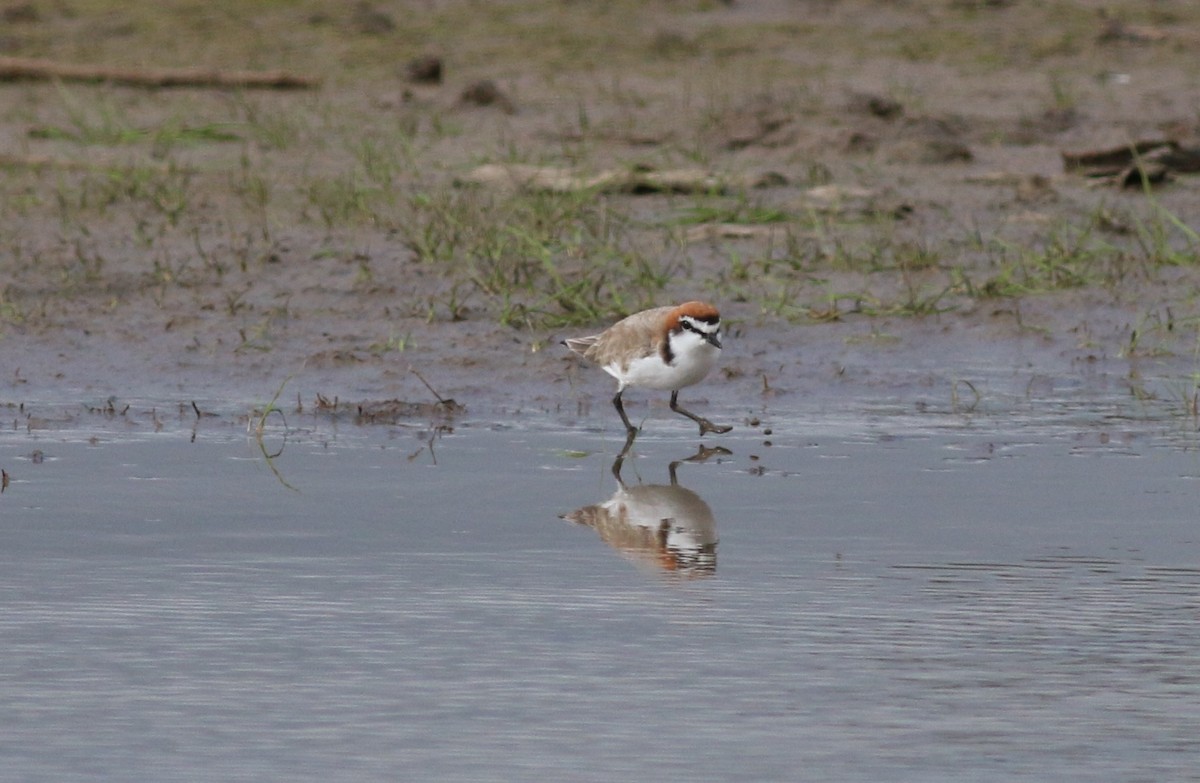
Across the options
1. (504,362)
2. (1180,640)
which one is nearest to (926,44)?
(504,362)

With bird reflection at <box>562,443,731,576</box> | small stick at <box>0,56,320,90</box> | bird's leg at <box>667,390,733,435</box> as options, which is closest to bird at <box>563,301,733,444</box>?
bird's leg at <box>667,390,733,435</box>

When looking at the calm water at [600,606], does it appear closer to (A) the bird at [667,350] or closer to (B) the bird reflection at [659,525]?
(B) the bird reflection at [659,525]

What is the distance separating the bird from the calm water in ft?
0.92

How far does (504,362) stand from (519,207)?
7.50ft

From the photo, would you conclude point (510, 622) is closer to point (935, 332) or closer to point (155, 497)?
point (155, 497)

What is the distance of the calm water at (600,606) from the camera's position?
4.84m

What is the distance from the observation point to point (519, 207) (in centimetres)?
1205

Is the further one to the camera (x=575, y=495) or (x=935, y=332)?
(x=935, y=332)

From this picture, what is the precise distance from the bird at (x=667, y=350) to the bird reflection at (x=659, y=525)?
0.74 metres

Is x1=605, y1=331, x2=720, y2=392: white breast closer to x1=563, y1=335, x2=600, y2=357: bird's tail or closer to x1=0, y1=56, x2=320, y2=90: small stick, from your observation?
x1=563, y1=335, x2=600, y2=357: bird's tail

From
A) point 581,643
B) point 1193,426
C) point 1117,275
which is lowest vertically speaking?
point 581,643

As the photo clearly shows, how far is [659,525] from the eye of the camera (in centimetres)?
704

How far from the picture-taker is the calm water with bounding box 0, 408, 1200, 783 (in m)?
4.84

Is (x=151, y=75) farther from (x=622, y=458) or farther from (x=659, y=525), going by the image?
(x=659, y=525)
